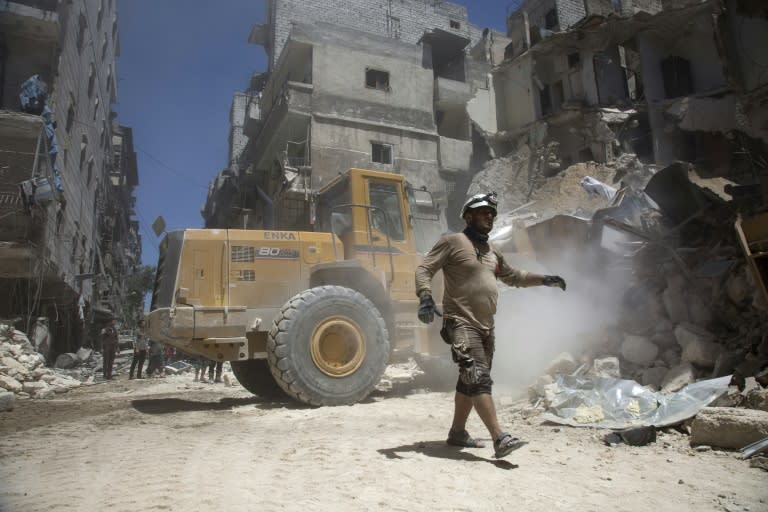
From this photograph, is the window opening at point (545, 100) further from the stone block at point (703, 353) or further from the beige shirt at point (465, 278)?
the beige shirt at point (465, 278)

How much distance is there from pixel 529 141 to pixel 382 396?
70.7 ft

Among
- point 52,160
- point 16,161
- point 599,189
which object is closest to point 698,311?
point 599,189

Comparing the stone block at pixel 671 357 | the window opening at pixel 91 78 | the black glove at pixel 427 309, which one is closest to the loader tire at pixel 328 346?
the black glove at pixel 427 309

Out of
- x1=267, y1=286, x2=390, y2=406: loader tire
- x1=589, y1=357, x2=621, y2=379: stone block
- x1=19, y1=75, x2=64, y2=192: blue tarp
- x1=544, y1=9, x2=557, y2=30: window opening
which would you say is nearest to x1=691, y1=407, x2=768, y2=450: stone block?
x1=589, y1=357, x2=621, y2=379: stone block

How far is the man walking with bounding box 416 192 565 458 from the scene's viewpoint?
3.41 metres

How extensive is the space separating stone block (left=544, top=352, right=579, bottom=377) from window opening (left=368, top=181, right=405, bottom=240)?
261 cm

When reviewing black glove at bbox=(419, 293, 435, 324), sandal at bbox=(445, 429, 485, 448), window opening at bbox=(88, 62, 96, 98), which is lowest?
sandal at bbox=(445, 429, 485, 448)

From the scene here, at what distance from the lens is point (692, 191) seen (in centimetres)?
744

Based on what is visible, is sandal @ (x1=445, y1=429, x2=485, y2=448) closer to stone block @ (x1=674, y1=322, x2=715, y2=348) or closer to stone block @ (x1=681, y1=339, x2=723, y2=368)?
stone block @ (x1=681, y1=339, x2=723, y2=368)

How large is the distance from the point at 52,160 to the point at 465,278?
50.4ft

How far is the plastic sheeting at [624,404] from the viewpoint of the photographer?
13.4 ft

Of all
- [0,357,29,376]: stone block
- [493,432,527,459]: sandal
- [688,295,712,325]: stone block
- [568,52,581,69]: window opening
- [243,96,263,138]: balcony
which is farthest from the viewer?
[243,96,263,138]: balcony

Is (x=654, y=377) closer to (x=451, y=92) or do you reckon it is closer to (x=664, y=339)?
(x=664, y=339)

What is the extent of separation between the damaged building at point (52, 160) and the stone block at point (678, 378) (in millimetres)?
14737
